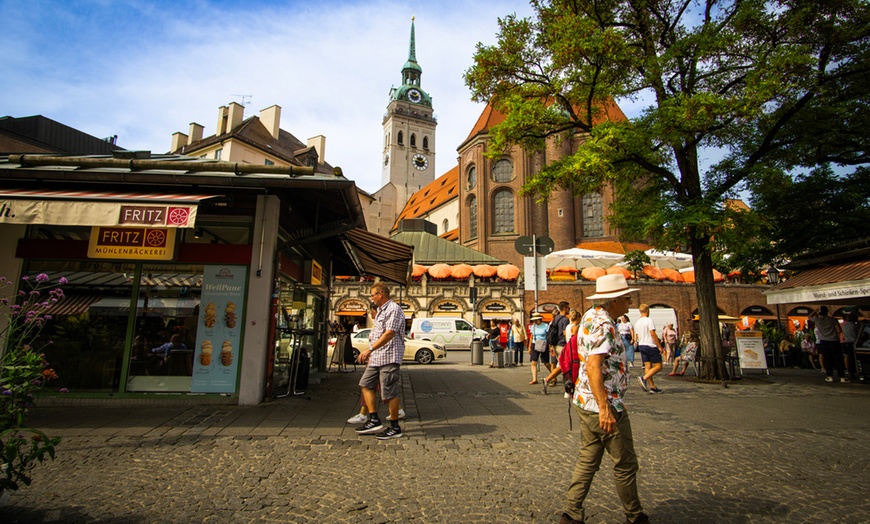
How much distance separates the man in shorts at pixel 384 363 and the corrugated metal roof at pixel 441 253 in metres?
33.8

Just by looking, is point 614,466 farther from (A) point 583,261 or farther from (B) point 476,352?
(A) point 583,261

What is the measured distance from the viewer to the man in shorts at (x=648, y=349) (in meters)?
9.90

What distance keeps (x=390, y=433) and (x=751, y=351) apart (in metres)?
12.2

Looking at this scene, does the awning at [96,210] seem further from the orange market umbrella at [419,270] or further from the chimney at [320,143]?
the chimney at [320,143]

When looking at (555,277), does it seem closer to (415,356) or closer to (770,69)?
(415,356)

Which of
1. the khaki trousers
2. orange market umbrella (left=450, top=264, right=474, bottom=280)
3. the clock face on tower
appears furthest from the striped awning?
the clock face on tower

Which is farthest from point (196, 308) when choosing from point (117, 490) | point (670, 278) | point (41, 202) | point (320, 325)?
point (670, 278)

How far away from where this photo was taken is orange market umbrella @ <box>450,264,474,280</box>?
38.8 metres

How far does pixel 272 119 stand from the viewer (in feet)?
152

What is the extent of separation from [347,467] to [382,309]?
2038 millimetres

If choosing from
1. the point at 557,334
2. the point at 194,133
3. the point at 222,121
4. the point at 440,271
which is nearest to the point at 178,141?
the point at 194,133

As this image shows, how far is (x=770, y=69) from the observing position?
10.9m

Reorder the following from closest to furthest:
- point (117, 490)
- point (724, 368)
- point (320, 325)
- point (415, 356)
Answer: point (117, 490) → point (724, 368) → point (320, 325) → point (415, 356)

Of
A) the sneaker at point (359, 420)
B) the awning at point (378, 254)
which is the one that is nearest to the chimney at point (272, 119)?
the awning at point (378, 254)
